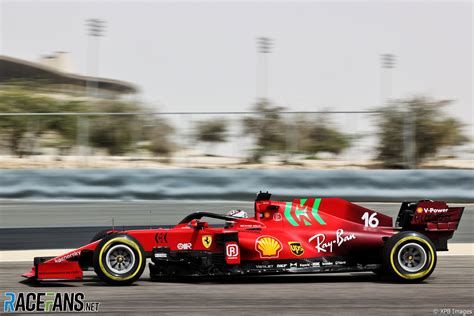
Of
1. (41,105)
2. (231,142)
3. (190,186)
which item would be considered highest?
(41,105)

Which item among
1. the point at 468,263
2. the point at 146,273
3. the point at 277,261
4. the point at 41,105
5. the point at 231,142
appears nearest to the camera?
the point at 277,261

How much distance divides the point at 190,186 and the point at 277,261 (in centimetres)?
620

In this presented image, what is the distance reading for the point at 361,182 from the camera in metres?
14.0

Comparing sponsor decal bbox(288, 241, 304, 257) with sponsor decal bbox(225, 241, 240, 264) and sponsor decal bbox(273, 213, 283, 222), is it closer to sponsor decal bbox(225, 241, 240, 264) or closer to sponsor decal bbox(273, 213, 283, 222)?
sponsor decal bbox(273, 213, 283, 222)

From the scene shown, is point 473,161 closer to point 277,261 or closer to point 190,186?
point 190,186

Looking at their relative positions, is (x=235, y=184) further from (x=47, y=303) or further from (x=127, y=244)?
(x=47, y=303)

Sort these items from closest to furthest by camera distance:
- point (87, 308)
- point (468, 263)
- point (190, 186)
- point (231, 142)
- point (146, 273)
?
point (87, 308)
point (146, 273)
point (468, 263)
point (190, 186)
point (231, 142)

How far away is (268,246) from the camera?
26.1 feet

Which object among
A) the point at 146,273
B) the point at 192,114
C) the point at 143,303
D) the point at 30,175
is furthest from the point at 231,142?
the point at 143,303

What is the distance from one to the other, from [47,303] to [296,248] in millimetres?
2772

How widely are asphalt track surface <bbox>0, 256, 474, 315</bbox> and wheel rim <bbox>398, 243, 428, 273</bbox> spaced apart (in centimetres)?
21

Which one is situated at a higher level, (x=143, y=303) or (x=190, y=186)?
(x=190, y=186)

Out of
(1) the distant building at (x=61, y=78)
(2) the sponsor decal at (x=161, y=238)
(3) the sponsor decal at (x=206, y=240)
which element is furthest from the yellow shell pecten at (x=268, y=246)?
(1) the distant building at (x=61, y=78)

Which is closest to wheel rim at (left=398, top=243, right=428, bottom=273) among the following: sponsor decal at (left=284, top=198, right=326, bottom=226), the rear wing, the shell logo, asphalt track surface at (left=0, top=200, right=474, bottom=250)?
the rear wing
